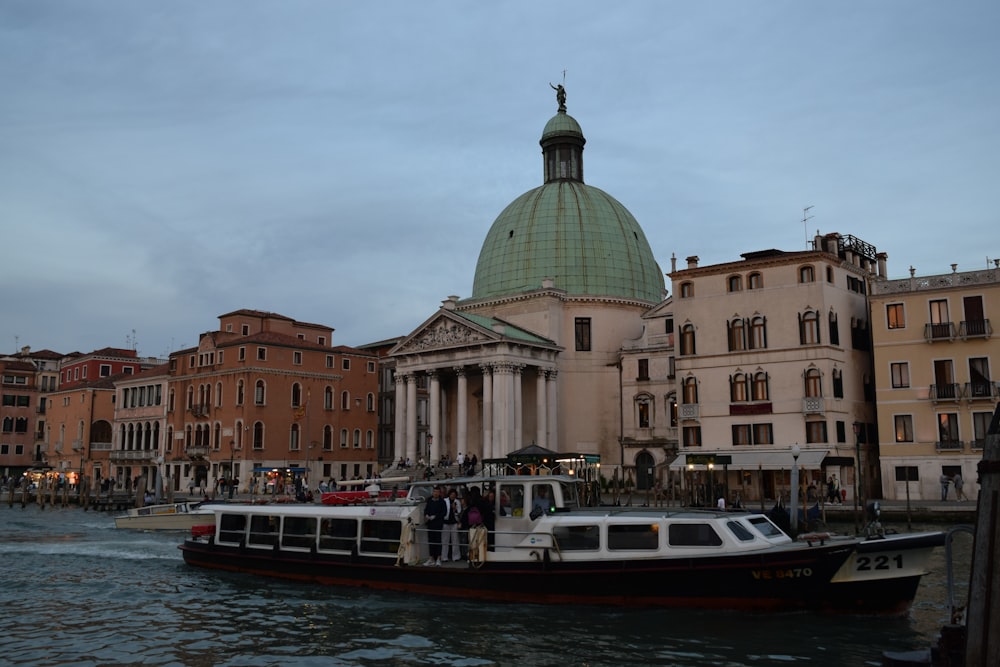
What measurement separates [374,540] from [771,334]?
1106 inches

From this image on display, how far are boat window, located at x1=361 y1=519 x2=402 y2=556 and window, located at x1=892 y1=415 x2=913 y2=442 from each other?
95.2 ft

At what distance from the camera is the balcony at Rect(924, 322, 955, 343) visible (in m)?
40.4

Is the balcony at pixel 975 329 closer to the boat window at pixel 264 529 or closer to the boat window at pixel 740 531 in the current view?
the boat window at pixel 740 531

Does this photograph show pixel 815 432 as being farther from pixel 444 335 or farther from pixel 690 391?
pixel 444 335

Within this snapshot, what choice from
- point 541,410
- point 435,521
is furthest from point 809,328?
point 435,521

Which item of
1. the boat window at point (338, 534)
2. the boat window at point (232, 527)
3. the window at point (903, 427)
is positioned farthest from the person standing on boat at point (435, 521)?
the window at point (903, 427)

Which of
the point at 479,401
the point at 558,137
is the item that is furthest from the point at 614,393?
the point at 558,137

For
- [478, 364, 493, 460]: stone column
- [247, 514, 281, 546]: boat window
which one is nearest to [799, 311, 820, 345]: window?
[478, 364, 493, 460]: stone column

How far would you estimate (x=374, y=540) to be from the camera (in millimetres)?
21656

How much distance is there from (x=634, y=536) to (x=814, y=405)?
26.6 meters

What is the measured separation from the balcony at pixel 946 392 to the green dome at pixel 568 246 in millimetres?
23122

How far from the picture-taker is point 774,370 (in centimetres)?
4409

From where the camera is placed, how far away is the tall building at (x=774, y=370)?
42719mm

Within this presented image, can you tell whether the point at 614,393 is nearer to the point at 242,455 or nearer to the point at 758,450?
the point at 758,450
